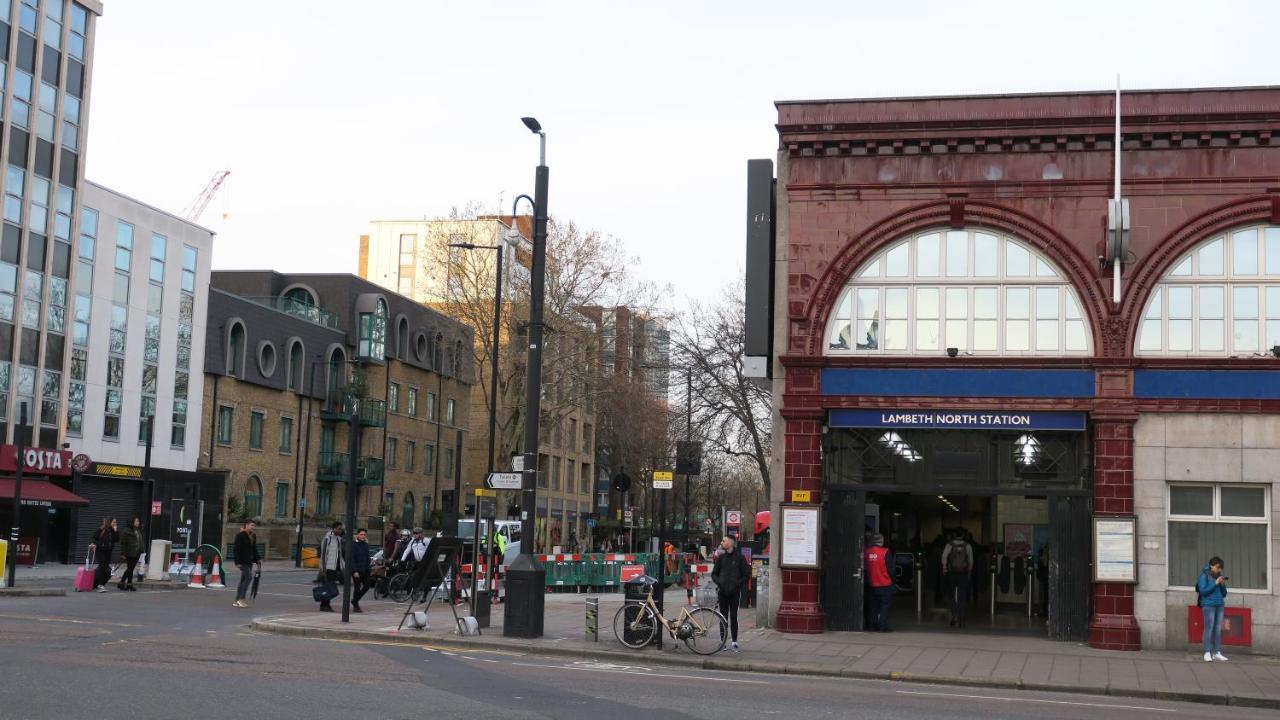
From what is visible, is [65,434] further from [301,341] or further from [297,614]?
[297,614]

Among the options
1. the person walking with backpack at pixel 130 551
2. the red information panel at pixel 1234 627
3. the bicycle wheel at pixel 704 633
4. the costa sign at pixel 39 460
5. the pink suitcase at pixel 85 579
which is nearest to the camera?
the bicycle wheel at pixel 704 633

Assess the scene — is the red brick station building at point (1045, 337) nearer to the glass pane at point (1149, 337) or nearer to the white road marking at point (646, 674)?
the glass pane at point (1149, 337)

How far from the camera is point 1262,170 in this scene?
72.4ft

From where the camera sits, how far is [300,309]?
60.0 meters

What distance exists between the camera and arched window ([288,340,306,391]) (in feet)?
188

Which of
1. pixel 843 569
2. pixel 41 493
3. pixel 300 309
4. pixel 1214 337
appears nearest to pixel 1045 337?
pixel 1214 337

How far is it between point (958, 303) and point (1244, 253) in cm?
468

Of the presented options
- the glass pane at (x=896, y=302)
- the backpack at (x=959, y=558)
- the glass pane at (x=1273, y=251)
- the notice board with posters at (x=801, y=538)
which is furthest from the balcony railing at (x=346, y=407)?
the glass pane at (x=1273, y=251)

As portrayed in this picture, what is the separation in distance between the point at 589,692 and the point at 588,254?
40.1 m

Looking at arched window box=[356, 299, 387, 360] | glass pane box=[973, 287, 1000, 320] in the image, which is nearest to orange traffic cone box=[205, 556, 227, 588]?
glass pane box=[973, 287, 1000, 320]

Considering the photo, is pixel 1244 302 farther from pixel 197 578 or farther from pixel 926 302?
pixel 197 578

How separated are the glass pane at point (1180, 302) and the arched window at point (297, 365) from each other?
1657 inches

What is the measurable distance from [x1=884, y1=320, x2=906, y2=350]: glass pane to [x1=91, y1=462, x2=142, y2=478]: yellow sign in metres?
32.9

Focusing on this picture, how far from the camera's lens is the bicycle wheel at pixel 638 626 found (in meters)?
19.0
